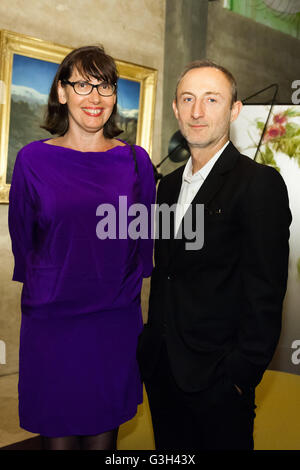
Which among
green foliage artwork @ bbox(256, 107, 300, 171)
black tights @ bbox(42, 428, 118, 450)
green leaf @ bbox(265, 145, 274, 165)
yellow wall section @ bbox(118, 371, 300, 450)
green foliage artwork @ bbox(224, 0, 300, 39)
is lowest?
yellow wall section @ bbox(118, 371, 300, 450)

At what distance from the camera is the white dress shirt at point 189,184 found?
6.27 ft

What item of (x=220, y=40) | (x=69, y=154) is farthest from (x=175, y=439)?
(x=220, y=40)

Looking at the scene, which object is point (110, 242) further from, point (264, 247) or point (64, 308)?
point (264, 247)

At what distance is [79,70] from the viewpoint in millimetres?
2045

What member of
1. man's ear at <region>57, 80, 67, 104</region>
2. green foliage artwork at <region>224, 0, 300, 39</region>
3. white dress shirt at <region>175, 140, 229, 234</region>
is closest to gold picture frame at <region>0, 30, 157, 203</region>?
man's ear at <region>57, 80, 67, 104</region>

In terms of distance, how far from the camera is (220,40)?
6270 mm

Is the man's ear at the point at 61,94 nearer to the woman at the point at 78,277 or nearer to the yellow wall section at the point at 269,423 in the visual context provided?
the woman at the point at 78,277

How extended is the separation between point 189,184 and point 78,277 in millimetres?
550

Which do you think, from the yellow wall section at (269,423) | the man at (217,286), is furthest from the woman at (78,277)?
the yellow wall section at (269,423)

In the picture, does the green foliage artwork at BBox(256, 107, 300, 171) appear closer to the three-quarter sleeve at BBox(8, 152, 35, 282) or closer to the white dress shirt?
the white dress shirt

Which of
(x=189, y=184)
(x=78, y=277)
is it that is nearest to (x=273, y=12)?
(x=189, y=184)

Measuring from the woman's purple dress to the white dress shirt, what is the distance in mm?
216

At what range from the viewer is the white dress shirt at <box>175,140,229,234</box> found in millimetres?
1910

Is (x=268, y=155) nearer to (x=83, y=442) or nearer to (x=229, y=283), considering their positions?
(x=229, y=283)
